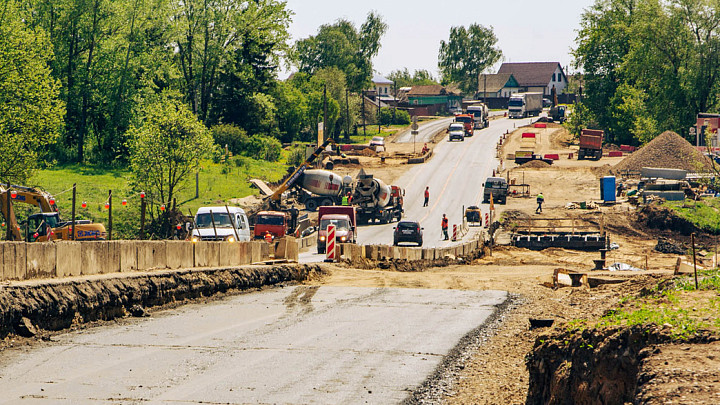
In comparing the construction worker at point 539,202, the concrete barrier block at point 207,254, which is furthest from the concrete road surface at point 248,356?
the construction worker at point 539,202

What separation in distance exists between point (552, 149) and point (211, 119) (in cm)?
4232

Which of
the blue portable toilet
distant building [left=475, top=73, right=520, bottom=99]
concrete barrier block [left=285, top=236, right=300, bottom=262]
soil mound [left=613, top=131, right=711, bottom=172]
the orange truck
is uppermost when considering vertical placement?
distant building [left=475, top=73, right=520, bottom=99]

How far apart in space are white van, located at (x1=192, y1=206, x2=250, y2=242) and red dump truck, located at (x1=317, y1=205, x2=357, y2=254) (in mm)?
8062

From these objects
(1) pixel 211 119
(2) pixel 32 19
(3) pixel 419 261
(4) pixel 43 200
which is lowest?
(3) pixel 419 261

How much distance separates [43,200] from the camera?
1464 inches

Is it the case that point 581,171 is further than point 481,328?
Yes

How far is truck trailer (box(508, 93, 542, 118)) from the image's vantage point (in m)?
144

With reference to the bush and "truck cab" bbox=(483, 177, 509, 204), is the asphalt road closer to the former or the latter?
"truck cab" bbox=(483, 177, 509, 204)

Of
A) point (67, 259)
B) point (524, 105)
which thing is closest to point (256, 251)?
point (67, 259)

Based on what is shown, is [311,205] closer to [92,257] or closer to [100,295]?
[92,257]

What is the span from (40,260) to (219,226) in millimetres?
19700

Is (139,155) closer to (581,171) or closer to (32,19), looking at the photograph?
(32,19)

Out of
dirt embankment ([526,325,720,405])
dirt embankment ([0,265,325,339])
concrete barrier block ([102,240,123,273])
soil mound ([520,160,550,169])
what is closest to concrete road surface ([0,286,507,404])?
dirt embankment ([0,265,325,339])

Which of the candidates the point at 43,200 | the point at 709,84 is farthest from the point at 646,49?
the point at 43,200
